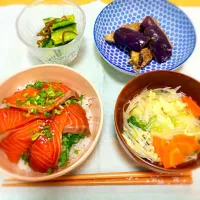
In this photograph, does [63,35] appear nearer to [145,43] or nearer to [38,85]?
[38,85]

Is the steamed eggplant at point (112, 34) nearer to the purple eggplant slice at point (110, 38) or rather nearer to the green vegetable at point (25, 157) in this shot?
the purple eggplant slice at point (110, 38)

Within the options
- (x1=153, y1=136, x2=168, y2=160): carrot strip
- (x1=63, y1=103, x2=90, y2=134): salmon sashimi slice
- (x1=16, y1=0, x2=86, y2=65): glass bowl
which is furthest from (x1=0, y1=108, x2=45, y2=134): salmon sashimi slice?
(x1=153, y1=136, x2=168, y2=160): carrot strip

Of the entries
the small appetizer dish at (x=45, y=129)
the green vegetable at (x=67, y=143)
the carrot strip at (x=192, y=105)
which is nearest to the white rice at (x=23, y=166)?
the small appetizer dish at (x=45, y=129)

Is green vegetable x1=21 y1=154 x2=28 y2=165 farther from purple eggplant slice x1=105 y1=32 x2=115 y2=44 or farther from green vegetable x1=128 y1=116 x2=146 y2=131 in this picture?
purple eggplant slice x1=105 y1=32 x2=115 y2=44

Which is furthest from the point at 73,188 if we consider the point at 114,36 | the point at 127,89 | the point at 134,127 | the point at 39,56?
the point at 114,36

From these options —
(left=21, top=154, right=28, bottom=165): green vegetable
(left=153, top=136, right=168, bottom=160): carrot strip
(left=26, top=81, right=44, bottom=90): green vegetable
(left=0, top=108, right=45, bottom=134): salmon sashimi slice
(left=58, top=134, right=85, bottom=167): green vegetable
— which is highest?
(left=26, top=81, right=44, bottom=90): green vegetable

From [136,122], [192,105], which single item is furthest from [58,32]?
[192,105]
